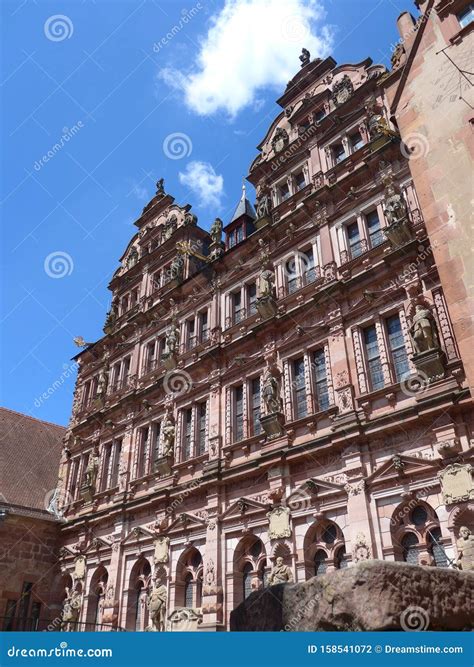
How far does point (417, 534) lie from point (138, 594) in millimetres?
11508

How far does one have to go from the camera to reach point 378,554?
40.6 feet

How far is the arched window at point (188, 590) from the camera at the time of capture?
671 inches

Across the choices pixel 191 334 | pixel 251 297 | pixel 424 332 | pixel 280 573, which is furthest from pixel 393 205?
pixel 280 573

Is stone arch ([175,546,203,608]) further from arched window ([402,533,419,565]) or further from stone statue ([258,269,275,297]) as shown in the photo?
stone statue ([258,269,275,297])

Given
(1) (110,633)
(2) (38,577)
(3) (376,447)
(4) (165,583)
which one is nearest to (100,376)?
(2) (38,577)

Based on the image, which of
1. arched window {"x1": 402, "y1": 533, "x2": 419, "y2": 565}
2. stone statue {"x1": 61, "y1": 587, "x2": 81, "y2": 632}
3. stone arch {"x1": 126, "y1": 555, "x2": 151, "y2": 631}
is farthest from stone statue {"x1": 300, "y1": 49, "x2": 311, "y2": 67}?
stone statue {"x1": 61, "y1": 587, "x2": 81, "y2": 632}

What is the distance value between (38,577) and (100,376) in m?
9.62

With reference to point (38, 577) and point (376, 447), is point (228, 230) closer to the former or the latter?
point (376, 447)

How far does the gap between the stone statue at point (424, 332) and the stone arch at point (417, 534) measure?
3616 mm

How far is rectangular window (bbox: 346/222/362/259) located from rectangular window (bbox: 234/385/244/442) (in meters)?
6.00

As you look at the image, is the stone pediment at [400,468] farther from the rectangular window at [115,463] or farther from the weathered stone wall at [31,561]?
the weathered stone wall at [31,561]

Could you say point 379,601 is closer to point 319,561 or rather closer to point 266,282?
point 319,561

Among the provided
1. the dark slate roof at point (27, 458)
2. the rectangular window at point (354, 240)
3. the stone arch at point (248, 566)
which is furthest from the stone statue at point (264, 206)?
the dark slate roof at point (27, 458)

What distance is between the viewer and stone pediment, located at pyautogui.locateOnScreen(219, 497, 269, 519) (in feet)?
51.2
